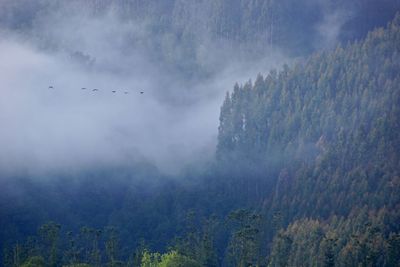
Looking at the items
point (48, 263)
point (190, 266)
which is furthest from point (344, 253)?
point (48, 263)

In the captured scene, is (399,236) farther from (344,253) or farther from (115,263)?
(115,263)

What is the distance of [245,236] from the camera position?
19475 centimetres

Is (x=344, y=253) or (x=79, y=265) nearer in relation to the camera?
(x=79, y=265)

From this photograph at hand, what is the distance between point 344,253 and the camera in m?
191

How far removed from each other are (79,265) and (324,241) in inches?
2133

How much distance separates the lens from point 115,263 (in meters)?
194

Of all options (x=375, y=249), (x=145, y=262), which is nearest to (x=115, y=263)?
(x=145, y=262)

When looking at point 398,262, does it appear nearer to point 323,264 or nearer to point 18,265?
point 323,264

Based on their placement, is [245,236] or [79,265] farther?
[245,236]

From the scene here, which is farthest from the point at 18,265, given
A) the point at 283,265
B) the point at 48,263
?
the point at 283,265

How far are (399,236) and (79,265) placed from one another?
65.9 metres

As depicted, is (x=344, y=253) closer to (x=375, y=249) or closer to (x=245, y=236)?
(x=375, y=249)

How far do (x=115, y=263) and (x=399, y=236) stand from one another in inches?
2336

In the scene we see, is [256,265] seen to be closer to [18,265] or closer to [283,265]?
[283,265]
